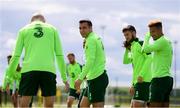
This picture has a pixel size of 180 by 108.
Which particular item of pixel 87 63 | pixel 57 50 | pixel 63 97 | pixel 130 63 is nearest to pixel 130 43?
pixel 130 63

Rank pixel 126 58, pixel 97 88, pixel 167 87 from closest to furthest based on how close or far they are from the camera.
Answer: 1. pixel 167 87
2. pixel 97 88
3. pixel 126 58

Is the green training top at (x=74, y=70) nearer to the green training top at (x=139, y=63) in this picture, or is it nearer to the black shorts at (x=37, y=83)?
the green training top at (x=139, y=63)

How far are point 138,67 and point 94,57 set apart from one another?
162cm

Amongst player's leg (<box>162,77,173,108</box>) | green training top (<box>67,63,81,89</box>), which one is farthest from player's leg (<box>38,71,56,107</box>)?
green training top (<box>67,63,81,89</box>)

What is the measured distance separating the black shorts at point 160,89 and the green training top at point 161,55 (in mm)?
105

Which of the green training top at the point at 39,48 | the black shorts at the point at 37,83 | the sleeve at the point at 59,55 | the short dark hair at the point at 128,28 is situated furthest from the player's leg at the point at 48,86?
the short dark hair at the point at 128,28

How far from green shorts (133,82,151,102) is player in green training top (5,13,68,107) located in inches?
113

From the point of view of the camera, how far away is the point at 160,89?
1384cm

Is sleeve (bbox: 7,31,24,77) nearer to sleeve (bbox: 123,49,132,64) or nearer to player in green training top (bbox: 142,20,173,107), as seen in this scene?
player in green training top (bbox: 142,20,173,107)

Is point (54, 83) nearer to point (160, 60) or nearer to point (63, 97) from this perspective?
A: point (160, 60)

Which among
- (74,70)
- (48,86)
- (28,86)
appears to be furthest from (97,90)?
(74,70)

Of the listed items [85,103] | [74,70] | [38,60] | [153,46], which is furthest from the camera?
[74,70]

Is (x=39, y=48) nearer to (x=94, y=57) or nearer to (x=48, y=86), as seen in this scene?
(x=48, y=86)

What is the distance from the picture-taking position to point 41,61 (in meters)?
12.5
